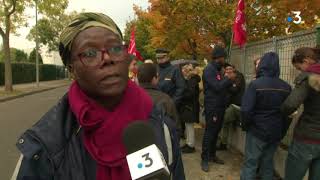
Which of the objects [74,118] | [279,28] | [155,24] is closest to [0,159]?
→ [74,118]

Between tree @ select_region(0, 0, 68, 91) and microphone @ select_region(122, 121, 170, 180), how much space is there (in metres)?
26.3

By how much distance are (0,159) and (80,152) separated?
674 centimetres

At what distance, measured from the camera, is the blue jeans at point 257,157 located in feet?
18.5

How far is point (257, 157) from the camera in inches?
224

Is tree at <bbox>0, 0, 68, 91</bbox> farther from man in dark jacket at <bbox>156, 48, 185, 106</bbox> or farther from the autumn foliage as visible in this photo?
man in dark jacket at <bbox>156, 48, 185, 106</bbox>

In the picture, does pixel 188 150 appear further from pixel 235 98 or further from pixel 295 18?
pixel 295 18

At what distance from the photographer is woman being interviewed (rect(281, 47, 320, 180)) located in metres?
4.41

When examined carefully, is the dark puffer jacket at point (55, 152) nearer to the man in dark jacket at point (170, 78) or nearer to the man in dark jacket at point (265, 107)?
the man in dark jacket at point (265, 107)

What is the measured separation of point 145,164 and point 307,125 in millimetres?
3433

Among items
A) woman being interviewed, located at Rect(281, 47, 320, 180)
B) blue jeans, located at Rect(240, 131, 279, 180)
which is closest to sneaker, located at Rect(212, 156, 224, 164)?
blue jeans, located at Rect(240, 131, 279, 180)

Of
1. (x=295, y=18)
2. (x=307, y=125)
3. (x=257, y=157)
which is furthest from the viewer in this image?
(x=295, y=18)

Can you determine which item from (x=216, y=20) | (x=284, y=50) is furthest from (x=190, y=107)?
(x=216, y=20)

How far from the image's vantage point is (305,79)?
14.5 ft

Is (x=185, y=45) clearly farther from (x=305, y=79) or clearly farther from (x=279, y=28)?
(x=305, y=79)
